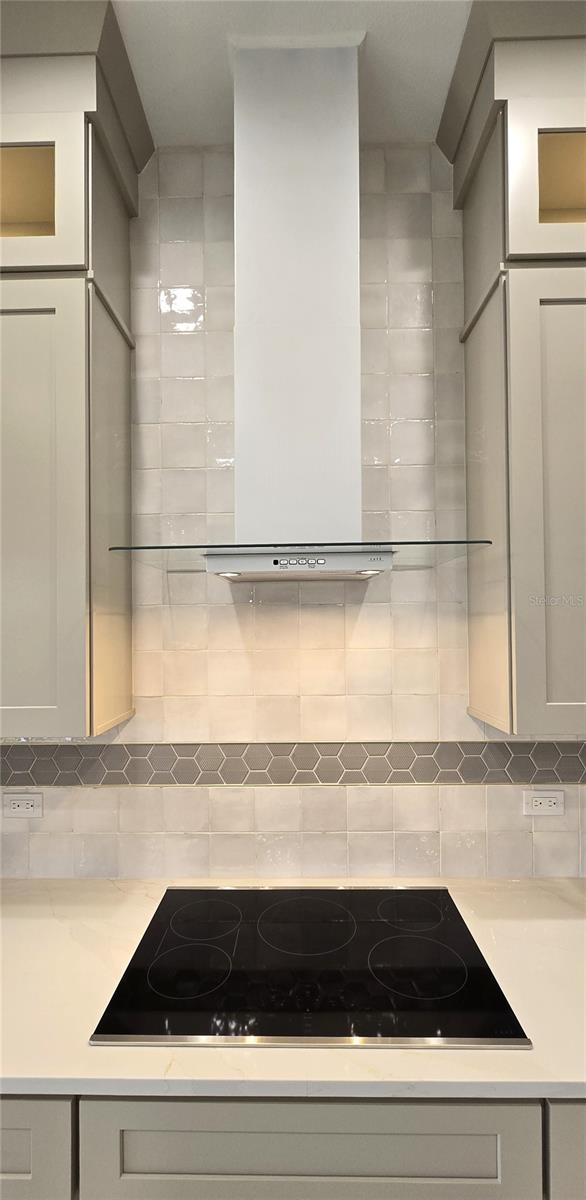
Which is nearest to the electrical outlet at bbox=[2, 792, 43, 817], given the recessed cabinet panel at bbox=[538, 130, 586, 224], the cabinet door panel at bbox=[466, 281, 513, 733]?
the cabinet door panel at bbox=[466, 281, 513, 733]

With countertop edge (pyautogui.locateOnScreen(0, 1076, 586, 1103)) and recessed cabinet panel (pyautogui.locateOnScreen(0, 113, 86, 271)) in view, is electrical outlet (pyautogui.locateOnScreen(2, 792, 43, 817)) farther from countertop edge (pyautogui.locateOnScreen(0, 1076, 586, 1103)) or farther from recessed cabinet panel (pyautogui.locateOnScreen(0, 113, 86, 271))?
recessed cabinet panel (pyautogui.locateOnScreen(0, 113, 86, 271))

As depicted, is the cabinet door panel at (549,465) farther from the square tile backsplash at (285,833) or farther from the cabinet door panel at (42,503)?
the cabinet door panel at (42,503)

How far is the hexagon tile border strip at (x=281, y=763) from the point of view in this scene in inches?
70.4

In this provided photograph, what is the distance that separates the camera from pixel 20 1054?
1.13 m

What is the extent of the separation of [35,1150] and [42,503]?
1.10 meters

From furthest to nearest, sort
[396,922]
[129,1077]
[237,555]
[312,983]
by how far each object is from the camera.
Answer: [396,922] → [237,555] → [312,983] → [129,1077]

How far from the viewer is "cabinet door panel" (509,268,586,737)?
1444 millimetres

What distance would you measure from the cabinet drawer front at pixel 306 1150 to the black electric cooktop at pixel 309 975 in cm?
9

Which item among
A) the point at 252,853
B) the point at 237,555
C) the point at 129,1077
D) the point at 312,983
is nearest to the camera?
the point at 129,1077

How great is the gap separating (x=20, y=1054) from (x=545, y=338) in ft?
5.11

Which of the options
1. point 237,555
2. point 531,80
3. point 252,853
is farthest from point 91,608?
point 531,80

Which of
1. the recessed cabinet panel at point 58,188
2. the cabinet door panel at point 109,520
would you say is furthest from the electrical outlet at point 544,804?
the recessed cabinet panel at point 58,188

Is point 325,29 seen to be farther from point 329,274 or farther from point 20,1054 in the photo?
point 20,1054

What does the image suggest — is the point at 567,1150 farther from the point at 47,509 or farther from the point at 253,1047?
the point at 47,509
